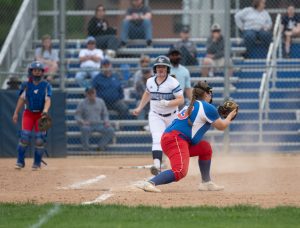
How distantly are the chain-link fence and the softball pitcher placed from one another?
476cm

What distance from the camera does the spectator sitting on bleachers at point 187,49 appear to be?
19.3 metres

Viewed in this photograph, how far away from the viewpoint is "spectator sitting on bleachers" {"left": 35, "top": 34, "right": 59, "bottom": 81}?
63.8 ft

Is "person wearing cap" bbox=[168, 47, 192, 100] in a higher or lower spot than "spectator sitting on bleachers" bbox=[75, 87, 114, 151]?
higher

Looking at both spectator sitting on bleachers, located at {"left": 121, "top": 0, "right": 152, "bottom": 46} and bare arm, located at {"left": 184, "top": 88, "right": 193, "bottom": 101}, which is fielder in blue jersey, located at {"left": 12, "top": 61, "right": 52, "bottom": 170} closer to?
bare arm, located at {"left": 184, "top": 88, "right": 193, "bottom": 101}

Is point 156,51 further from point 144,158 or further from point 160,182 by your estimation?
point 160,182

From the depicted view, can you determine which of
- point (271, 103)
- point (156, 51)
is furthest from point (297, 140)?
point (156, 51)

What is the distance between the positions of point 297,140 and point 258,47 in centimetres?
237

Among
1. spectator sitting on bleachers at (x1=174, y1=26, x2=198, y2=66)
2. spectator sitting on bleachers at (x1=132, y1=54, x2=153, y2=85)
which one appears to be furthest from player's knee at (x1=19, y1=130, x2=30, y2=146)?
spectator sitting on bleachers at (x1=174, y1=26, x2=198, y2=66)

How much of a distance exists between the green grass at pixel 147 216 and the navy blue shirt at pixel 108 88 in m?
8.89

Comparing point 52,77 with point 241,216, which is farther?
point 52,77

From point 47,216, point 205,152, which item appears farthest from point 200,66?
point 47,216

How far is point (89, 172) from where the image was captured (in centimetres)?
1518

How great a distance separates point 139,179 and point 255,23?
7121 millimetres

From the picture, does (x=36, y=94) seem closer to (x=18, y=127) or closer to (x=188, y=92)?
(x=188, y=92)
